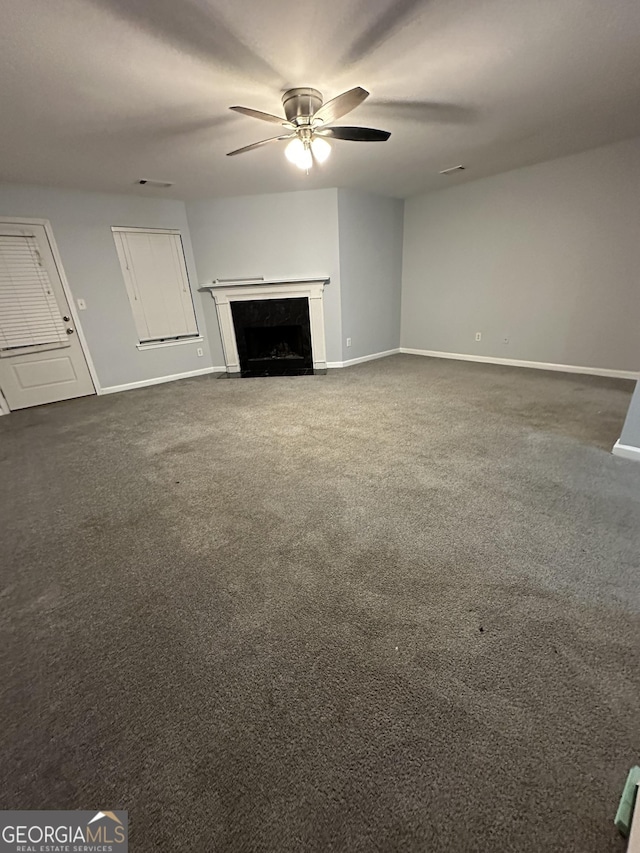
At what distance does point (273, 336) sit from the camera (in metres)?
5.37

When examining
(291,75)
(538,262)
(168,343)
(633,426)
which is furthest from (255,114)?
(538,262)

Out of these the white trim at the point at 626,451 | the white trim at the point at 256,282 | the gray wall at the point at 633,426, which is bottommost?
the white trim at the point at 626,451

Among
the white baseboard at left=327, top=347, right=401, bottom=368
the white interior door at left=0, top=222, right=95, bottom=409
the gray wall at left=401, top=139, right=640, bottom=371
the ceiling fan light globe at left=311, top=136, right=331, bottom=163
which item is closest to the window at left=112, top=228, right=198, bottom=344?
the white interior door at left=0, top=222, right=95, bottom=409

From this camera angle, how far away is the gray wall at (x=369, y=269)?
192 inches

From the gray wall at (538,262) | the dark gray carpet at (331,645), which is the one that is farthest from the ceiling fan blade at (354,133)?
the gray wall at (538,262)

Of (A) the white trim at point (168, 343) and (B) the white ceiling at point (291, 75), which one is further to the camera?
(A) the white trim at point (168, 343)

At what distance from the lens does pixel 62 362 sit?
4.37 metres

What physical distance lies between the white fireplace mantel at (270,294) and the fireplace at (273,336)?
71mm

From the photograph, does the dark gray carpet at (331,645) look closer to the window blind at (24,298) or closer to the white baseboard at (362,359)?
the window blind at (24,298)

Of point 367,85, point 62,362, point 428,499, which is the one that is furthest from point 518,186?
point 62,362

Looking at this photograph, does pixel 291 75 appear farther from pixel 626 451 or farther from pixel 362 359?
pixel 362 359

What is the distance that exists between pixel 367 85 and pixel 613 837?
140 inches

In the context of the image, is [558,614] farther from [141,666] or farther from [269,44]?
[269,44]

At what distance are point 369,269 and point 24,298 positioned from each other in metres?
4.49
